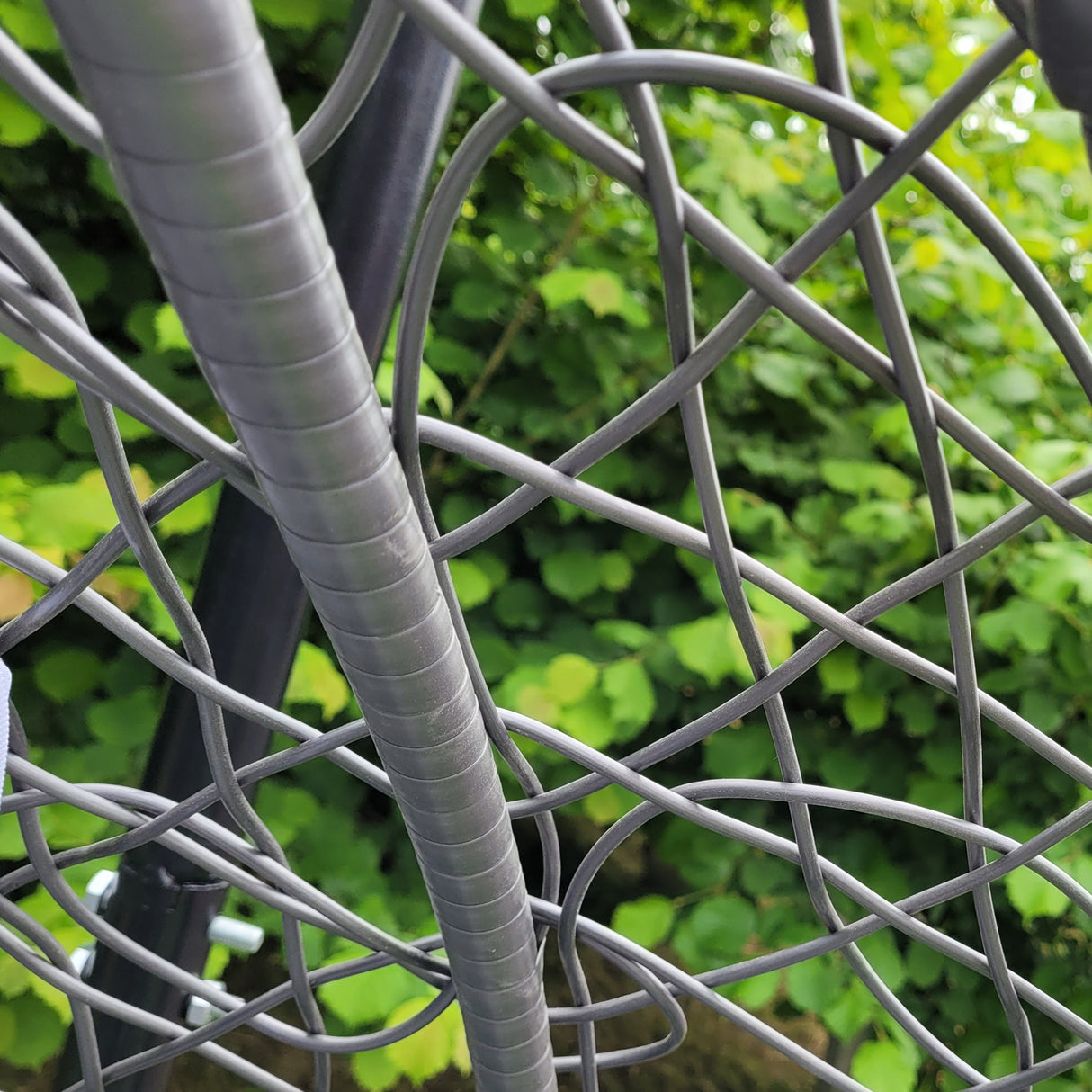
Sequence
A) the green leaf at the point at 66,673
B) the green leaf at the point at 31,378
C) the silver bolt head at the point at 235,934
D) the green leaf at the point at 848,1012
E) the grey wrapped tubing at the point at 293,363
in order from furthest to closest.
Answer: the green leaf at the point at 848,1012 → the green leaf at the point at 66,673 → the green leaf at the point at 31,378 → the silver bolt head at the point at 235,934 → the grey wrapped tubing at the point at 293,363

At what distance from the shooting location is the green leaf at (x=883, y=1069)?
3.04 feet

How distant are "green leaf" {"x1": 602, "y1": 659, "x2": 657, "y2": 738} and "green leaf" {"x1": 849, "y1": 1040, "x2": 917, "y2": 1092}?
397mm

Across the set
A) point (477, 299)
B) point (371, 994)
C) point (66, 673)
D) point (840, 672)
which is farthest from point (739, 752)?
point (66, 673)

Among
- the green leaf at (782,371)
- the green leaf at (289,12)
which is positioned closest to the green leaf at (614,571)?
the green leaf at (782,371)

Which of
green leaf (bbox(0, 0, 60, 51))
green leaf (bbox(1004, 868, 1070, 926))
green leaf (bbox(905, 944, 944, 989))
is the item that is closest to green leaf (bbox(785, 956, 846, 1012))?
green leaf (bbox(905, 944, 944, 989))

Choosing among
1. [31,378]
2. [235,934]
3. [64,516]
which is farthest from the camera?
[31,378]

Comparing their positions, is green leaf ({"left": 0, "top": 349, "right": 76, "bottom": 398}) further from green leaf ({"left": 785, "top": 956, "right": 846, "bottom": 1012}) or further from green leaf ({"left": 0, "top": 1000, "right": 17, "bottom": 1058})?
green leaf ({"left": 785, "top": 956, "right": 846, "bottom": 1012})

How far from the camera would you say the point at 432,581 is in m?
0.21

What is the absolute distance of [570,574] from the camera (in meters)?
1.04

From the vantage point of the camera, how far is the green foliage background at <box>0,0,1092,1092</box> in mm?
866

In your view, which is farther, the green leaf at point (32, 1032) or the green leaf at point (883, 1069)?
the green leaf at point (883, 1069)

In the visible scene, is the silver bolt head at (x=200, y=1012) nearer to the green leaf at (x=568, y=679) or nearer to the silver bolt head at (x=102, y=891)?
the silver bolt head at (x=102, y=891)

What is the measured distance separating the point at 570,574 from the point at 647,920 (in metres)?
0.36

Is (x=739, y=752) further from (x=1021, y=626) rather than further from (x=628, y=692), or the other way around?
(x=1021, y=626)
